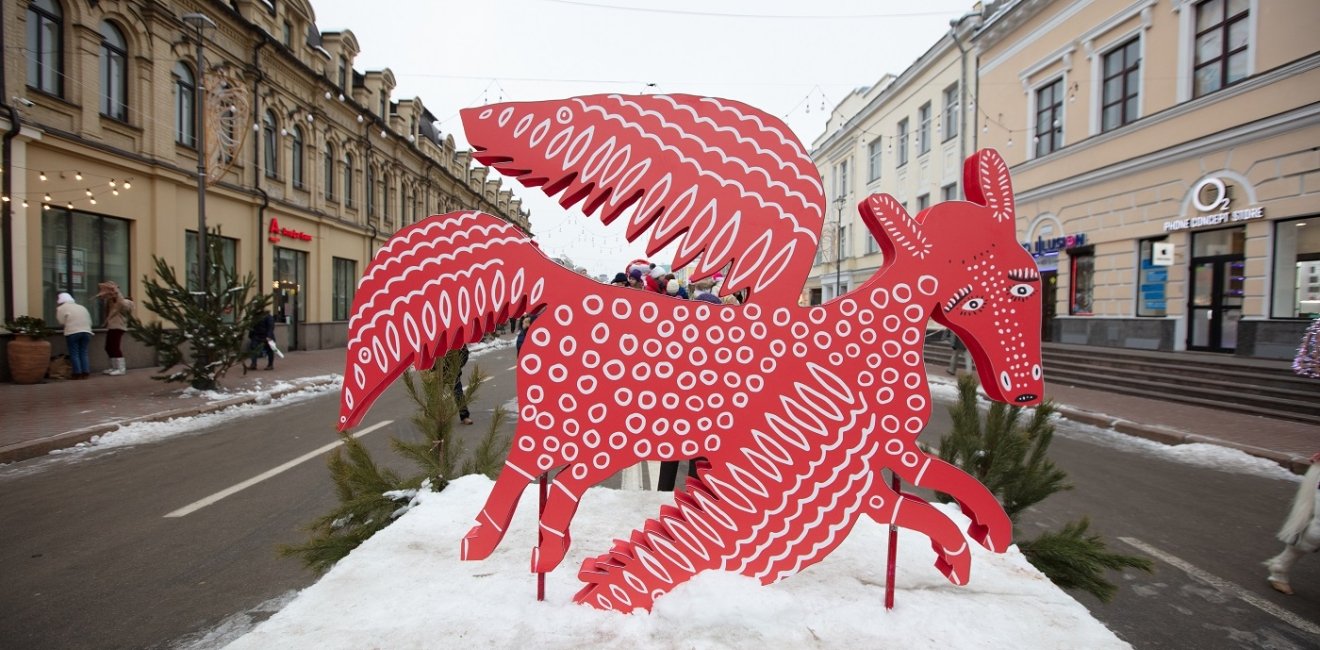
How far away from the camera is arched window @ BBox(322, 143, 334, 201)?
19.9m

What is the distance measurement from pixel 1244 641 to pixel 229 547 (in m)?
5.96

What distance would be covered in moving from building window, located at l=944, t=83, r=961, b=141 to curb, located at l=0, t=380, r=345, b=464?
22758 millimetres

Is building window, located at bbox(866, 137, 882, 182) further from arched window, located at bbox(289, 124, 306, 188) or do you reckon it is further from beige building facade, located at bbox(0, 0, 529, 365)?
arched window, located at bbox(289, 124, 306, 188)

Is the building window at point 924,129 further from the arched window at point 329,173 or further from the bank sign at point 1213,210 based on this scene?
the arched window at point 329,173

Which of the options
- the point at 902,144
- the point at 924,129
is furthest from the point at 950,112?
the point at 902,144

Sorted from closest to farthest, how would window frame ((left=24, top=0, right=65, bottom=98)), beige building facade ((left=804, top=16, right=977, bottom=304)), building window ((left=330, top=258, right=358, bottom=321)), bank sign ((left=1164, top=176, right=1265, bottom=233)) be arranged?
1. window frame ((left=24, top=0, right=65, bottom=98))
2. bank sign ((left=1164, top=176, right=1265, bottom=233))
3. beige building facade ((left=804, top=16, right=977, bottom=304))
4. building window ((left=330, top=258, right=358, bottom=321))

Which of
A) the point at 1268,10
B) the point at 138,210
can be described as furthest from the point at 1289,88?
the point at 138,210

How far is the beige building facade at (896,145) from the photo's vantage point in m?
20.2

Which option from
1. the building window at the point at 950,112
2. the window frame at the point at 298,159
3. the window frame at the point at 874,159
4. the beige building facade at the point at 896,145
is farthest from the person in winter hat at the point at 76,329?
the window frame at the point at 874,159

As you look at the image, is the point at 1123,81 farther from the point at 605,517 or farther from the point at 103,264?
the point at 103,264

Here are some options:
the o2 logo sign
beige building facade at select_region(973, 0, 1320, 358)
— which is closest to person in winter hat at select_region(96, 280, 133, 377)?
beige building facade at select_region(973, 0, 1320, 358)

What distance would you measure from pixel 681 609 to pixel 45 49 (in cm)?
1587

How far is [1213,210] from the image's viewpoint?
11914 millimetres

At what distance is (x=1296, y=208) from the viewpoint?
412 inches
